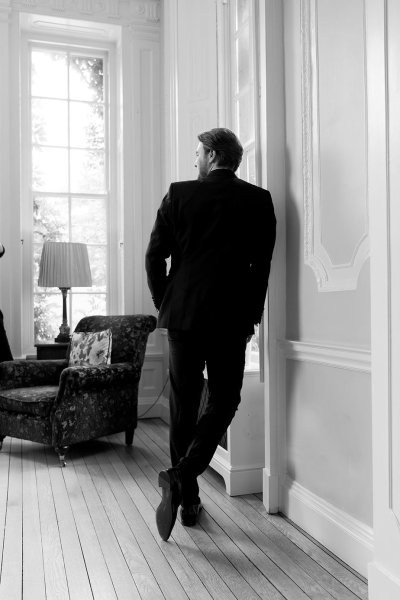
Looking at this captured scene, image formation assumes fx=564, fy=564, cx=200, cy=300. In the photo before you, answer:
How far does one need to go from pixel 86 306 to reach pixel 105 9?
2495mm

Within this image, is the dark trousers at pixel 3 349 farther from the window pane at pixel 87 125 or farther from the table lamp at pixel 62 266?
the window pane at pixel 87 125

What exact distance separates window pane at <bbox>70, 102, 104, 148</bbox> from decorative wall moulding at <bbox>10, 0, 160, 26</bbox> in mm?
712

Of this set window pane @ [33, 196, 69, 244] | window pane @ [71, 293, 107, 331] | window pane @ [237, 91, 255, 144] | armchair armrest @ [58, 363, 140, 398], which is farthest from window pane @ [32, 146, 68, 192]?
window pane @ [237, 91, 255, 144]

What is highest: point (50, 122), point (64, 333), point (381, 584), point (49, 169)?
point (50, 122)

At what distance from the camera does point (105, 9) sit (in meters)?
4.71

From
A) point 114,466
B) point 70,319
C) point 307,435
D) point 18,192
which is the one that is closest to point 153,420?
point 70,319

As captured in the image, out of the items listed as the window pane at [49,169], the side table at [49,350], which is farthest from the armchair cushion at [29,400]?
the window pane at [49,169]

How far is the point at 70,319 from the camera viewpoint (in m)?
4.82

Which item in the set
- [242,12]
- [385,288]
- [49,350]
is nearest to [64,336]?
[49,350]

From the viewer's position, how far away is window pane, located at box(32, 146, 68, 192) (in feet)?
15.8

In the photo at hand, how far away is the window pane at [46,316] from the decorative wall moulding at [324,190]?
9.62ft

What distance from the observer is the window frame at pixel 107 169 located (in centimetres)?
468

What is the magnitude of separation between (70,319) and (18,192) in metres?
1.13

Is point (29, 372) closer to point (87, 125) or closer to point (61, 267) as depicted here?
point (61, 267)
